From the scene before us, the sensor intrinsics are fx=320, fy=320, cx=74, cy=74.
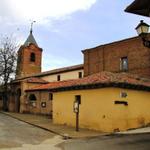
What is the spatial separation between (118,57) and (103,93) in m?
13.9

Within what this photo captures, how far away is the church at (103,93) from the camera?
2122 centimetres

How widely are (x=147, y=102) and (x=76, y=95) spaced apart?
5.32 m

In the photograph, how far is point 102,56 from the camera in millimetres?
36938

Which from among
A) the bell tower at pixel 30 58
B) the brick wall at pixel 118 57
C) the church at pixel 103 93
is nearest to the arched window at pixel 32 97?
the church at pixel 103 93

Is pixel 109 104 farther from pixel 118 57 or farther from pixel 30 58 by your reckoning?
pixel 30 58

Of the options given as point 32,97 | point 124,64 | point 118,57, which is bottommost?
point 32,97

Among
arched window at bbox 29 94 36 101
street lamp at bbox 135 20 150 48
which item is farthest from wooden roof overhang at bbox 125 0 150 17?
arched window at bbox 29 94 36 101

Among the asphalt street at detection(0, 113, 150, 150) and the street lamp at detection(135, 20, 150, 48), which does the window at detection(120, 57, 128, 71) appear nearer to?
the asphalt street at detection(0, 113, 150, 150)

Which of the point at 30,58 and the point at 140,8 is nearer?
the point at 140,8

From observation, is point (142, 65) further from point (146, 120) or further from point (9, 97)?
point (9, 97)

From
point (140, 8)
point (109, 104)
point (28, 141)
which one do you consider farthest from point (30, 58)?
point (140, 8)

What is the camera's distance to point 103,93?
847 inches

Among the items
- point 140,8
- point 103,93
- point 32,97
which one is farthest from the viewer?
point 32,97

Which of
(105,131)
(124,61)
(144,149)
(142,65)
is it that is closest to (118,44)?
(124,61)
